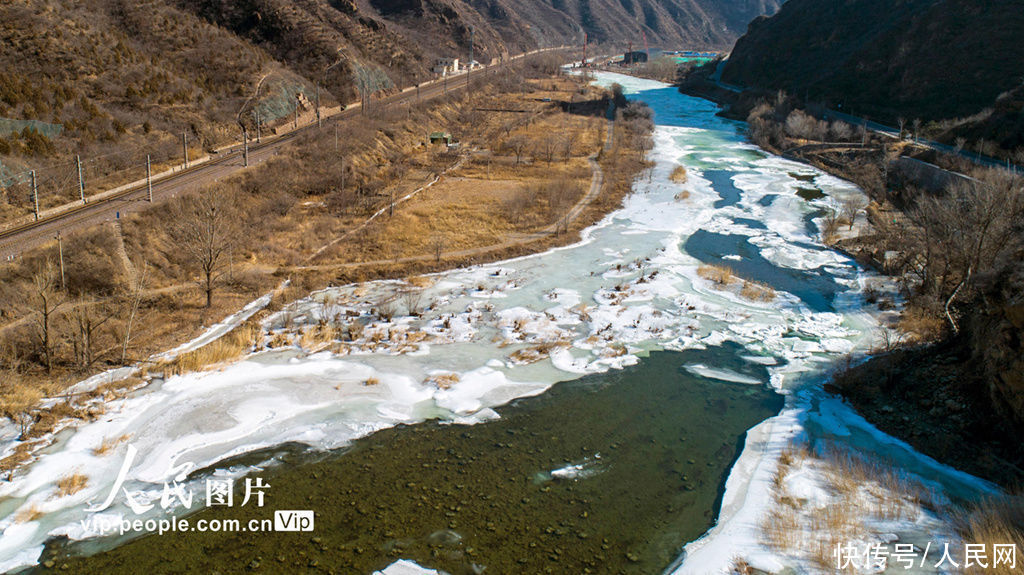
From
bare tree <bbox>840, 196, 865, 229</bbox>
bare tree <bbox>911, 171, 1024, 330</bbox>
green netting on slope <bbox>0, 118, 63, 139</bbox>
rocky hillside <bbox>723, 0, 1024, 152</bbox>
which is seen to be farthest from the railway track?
rocky hillside <bbox>723, 0, 1024, 152</bbox>

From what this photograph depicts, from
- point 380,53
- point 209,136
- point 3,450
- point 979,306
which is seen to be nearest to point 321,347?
point 3,450

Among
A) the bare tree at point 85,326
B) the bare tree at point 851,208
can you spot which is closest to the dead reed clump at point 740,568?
the bare tree at point 85,326

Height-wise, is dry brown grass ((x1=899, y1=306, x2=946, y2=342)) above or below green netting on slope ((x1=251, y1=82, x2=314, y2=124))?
below

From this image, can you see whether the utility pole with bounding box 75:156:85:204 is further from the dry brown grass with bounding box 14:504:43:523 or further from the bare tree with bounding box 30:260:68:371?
the dry brown grass with bounding box 14:504:43:523

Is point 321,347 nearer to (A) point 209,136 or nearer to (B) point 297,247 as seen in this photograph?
(B) point 297,247

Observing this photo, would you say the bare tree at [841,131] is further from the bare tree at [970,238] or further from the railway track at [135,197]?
the railway track at [135,197]

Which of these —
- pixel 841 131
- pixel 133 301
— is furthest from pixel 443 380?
pixel 841 131
